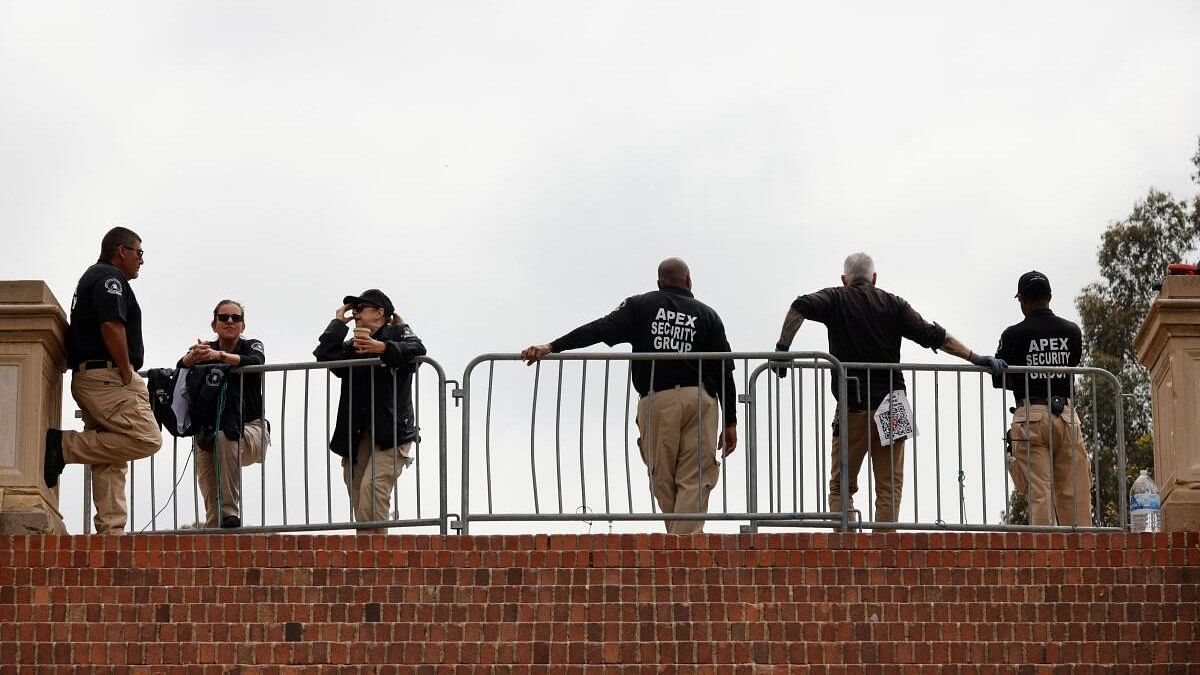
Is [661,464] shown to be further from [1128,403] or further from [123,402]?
[1128,403]

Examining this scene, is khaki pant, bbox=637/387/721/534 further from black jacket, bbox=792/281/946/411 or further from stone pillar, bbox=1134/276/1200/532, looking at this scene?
stone pillar, bbox=1134/276/1200/532

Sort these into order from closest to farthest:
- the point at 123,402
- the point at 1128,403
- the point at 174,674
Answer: the point at 174,674 < the point at 123,402 < the point at 1128,403

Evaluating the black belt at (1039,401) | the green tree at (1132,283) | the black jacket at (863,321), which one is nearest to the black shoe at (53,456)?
the black jacket at (863,321)

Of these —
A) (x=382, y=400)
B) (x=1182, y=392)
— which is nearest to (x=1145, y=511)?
(x=1182, y=392)

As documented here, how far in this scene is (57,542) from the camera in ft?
38.8

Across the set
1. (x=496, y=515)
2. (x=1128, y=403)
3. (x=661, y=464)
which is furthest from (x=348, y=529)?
(x=1128, y=403)

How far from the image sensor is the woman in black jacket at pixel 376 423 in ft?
40.6

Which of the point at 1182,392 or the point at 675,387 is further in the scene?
the point at 675,387

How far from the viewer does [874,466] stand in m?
12.9

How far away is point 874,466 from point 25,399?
4756mm

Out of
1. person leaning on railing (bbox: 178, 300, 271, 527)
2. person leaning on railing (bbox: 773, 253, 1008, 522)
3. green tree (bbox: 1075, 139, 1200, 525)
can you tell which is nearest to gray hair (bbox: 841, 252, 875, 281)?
person leaning on railing (bbox: 773, 253, 1008, 522)

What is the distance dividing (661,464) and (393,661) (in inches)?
79.1

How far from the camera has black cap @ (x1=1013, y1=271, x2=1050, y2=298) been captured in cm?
1354

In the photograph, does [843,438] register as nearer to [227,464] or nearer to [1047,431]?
[1047,431]
